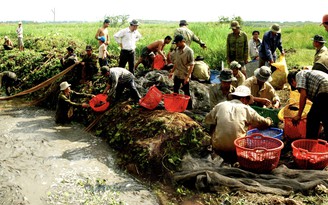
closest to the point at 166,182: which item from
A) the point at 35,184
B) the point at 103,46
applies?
the point at 35,184

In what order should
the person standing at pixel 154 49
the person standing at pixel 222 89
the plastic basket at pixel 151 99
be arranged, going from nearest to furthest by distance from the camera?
the person standing at pixel 222 89, the plastic basket at pixel 151 99, the person standing at pixel 154 49

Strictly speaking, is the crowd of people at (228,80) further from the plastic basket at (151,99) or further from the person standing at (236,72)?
the plastic basket at (151,99)

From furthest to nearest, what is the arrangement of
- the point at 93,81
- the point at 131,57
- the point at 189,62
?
the point at 93,81
the point at 131,57
the point at 189,62

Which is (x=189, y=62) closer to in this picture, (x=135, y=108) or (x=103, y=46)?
(x=135, y=108)

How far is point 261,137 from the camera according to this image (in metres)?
5.13

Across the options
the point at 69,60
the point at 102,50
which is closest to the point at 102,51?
the point at 102,50

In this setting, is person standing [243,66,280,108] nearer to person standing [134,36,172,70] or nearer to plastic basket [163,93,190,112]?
plastic basket [163,93,190,112]

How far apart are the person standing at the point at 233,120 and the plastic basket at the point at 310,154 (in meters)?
0.56

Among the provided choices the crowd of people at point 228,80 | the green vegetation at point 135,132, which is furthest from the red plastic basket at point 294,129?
the green vegetation at point 135,132

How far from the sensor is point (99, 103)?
26.6ft

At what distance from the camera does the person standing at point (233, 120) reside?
16.6ft

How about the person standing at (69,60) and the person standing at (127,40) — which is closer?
the person standing at (127,40)

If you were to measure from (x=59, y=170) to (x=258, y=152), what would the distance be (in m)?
3.32

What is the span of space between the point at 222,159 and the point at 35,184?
293 cm
